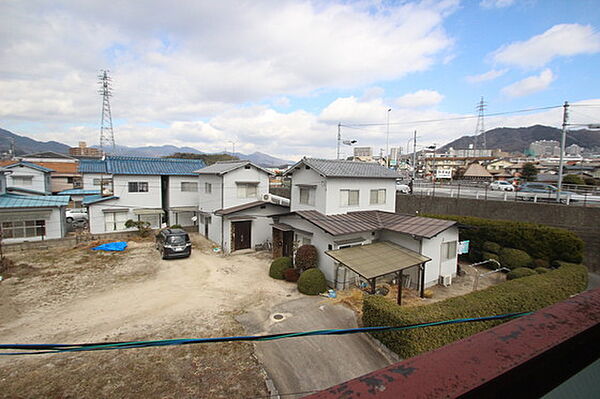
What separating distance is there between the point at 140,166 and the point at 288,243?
727 inches

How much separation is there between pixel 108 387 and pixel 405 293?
1179cm

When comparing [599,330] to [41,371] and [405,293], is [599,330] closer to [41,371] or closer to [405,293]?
[41,371]

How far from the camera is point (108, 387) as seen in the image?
23.4 ft

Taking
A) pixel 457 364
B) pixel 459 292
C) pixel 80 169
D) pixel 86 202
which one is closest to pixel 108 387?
pixel 457 364

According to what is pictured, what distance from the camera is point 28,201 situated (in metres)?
20.2

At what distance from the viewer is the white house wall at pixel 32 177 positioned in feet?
93.2

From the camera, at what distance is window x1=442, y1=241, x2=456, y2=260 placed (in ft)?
48.5

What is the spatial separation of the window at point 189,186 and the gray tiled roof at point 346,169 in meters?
14.1

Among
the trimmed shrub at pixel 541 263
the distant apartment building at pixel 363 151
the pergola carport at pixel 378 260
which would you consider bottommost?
the trimmed shrub at pixel 541 263

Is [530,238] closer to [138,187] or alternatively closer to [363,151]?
[138,187]

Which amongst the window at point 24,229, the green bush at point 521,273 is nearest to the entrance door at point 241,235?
the window at point 24,229

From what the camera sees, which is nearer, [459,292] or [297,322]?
[297,322]

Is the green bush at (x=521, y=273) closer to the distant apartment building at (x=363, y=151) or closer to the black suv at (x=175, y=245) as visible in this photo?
the black suv at (x=175, y=245)

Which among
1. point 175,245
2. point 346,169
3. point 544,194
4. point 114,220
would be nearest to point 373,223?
point 346,169
